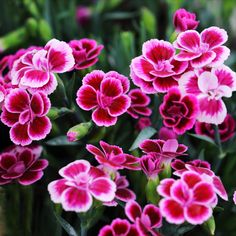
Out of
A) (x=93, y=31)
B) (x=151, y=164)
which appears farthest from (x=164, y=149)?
(x=93, y=31)

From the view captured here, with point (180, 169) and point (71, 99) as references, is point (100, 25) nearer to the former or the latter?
point (71, 99)

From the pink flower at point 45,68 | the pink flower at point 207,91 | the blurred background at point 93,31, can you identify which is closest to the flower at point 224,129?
the blurred background at point 93,31

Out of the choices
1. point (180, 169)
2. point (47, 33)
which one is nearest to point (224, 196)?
point (180, 169)

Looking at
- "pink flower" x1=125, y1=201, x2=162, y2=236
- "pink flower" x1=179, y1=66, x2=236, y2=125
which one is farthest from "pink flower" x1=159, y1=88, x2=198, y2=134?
"pink flower" x1=125, y1=201, x2=162, y2=236

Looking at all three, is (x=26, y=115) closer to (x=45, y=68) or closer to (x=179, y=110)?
(x=45, y=68)

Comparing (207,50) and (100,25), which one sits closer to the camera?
(207,50)

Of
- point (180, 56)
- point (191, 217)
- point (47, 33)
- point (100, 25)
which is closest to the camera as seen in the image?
point (191, 217)

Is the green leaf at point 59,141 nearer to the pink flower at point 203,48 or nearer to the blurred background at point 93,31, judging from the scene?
the blurred background at point 93,31
